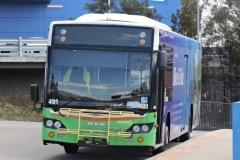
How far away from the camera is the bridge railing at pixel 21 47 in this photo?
3138cm

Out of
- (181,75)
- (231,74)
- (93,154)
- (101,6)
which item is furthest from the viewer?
(101,6)

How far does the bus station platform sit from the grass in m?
12.9

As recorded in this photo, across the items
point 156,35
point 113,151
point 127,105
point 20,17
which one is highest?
point 20,17

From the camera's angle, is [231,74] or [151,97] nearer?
[151,97]

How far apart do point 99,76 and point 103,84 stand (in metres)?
0.20

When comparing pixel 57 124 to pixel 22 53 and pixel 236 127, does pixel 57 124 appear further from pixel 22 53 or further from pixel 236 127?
pixel 22 53

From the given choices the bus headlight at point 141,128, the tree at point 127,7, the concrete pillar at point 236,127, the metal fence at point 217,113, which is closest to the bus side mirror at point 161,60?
the bus headlight at point 141,128

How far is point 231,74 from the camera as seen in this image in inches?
1499

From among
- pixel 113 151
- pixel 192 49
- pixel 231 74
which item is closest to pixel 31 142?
pixel 113 151

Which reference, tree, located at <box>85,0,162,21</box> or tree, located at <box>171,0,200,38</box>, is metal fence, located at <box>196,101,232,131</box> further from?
tree, located at <box>171,0,200,38</box>

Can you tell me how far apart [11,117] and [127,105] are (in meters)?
16.5

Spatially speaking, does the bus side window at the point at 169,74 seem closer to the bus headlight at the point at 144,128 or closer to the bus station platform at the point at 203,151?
the bus station platform at the point at 203,151

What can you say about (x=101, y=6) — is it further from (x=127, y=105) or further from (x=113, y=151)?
(x=127, y=105)

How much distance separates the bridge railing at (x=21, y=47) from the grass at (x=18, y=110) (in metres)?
2.53
